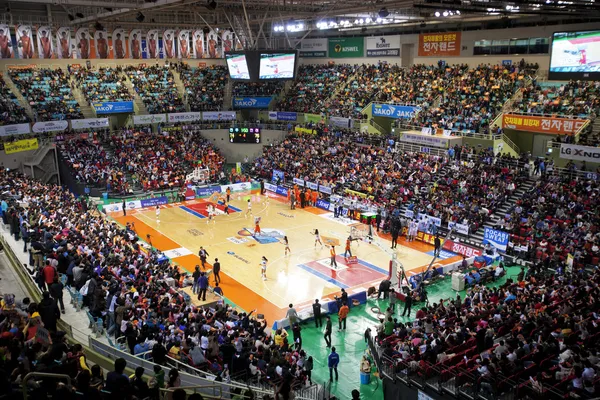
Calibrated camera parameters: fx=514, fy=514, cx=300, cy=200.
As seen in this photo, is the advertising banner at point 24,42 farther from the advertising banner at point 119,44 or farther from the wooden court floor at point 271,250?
the wooden court floor at point 271,250

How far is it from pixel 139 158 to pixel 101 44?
A: 1291cm

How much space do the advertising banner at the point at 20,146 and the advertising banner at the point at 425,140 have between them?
27.9 m

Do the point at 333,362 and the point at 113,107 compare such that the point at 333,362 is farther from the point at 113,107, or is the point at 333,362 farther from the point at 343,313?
the point at 113,107

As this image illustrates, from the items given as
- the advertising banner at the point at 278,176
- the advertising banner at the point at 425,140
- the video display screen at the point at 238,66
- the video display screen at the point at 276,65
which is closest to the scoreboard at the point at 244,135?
the advertising banner at the point at 278,176

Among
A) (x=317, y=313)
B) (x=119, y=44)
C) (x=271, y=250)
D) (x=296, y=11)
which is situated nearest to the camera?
(x=317, y=313)

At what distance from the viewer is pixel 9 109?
39719mm

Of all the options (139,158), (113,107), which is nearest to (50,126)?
(113,107)

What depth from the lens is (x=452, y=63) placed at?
42.8m

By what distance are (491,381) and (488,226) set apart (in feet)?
57.1

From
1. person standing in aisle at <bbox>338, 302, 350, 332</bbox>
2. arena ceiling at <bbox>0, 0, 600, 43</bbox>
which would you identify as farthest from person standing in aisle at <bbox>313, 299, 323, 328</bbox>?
arena ceiling at <bbox>0, 0, 600, 43</bbox>

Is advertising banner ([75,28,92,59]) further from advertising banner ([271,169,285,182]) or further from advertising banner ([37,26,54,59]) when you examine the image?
advertising banner ([271,169,285,182])

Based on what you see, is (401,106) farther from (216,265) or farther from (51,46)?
(51,46)

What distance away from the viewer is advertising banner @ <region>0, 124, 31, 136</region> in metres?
37.6

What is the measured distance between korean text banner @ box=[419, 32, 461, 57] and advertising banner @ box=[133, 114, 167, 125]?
79.2 feet
